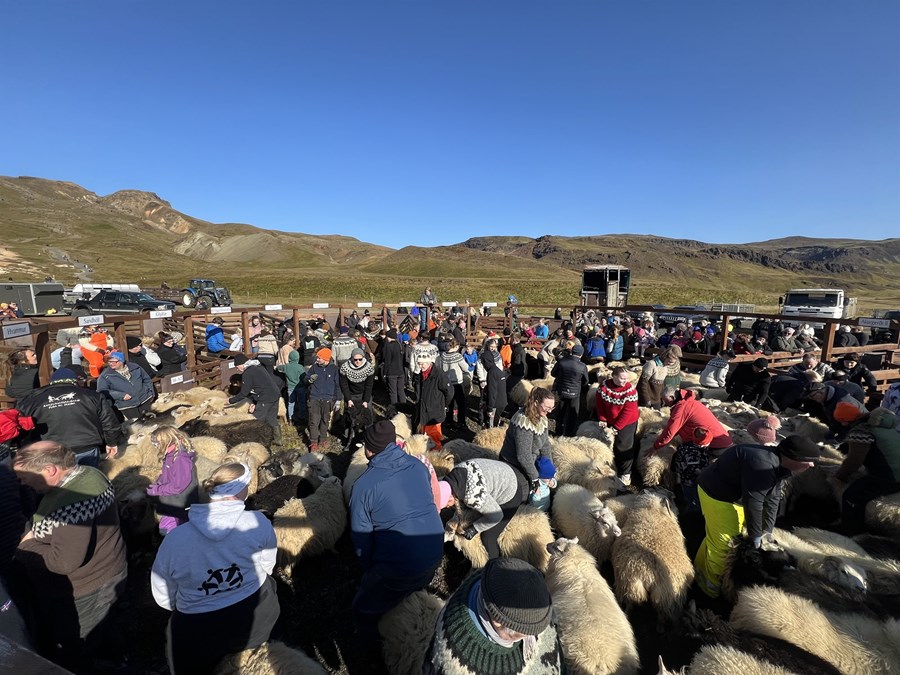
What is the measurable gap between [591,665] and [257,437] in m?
5.61

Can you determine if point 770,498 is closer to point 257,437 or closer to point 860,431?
point 860,431

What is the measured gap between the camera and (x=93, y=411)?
4.41m

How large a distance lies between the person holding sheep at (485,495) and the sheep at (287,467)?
2354 mm

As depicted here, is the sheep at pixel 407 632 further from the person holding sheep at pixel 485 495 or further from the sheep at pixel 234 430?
the sheep at pixel 234 430

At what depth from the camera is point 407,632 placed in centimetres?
285

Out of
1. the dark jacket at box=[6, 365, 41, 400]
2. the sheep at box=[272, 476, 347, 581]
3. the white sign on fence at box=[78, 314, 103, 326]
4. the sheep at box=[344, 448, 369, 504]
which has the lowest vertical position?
the sheep at box=[272, 476, 347, 581]

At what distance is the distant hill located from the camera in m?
57.8

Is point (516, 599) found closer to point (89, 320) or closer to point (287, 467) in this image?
point (287, 467)

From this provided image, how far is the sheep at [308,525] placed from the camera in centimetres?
415

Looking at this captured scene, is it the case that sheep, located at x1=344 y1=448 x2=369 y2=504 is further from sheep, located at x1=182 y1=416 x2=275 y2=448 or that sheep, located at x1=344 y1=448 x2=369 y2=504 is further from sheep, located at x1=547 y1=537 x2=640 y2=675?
sheep, located at x1=547 y1=537 x2=640 y2=675

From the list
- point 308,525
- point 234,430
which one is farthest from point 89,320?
point 308,525

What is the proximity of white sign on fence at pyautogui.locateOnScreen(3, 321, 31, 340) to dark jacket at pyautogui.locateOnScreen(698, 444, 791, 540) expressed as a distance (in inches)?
299

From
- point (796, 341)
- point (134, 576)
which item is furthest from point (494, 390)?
point (796, 341)

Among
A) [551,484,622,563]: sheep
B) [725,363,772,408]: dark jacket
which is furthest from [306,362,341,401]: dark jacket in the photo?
[725,363,772,408]: dark jacket
